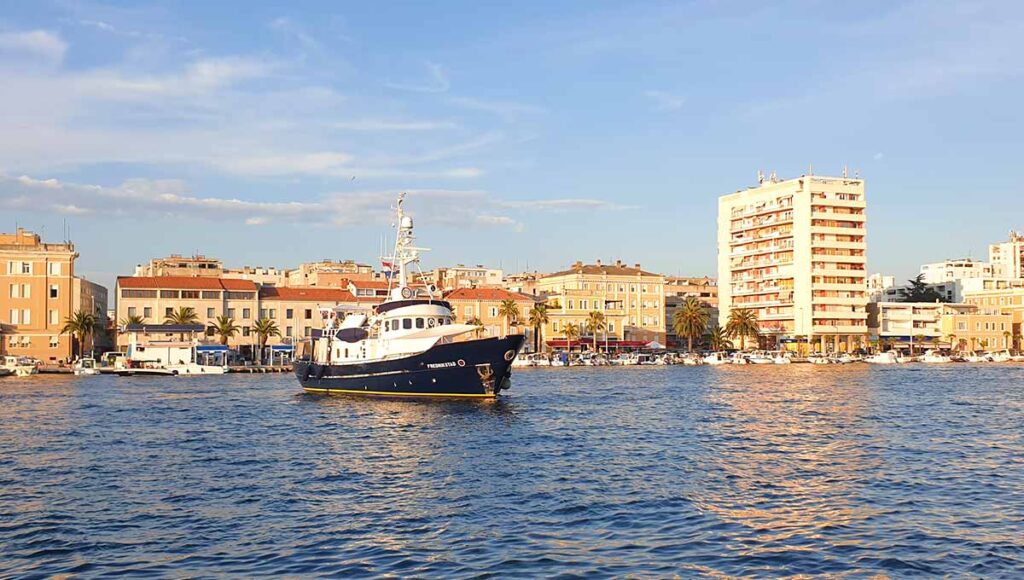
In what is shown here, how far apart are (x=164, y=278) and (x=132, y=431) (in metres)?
95.5

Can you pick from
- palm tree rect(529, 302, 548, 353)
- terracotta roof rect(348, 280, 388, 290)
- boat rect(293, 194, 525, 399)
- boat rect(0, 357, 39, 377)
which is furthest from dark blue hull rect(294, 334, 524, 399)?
palm tree rect(529, 302, 548, 353)

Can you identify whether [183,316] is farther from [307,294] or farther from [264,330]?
[307,294]

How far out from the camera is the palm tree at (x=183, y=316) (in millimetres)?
131875

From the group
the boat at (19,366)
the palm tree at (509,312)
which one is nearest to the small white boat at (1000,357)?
the palm tree at (509,312)

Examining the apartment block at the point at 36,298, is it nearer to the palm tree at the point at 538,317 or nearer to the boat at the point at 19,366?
the boat at the point at 19,366

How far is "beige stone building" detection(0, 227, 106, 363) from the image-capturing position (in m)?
121

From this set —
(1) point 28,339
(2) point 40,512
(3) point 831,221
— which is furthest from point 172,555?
(3) point 831,221

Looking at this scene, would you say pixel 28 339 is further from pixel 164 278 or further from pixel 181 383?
pixel 181 383

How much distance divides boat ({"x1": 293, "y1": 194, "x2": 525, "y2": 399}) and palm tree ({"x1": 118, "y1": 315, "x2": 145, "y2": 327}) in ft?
217

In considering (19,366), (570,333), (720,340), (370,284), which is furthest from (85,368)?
(720,340)

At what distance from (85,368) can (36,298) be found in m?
15.5

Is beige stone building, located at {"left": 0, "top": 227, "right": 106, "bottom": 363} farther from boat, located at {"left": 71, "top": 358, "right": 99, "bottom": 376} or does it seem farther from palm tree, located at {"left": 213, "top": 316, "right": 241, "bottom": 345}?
palm tree, located at {"left": 213, "top": 316, "right": 241, "bottom": 345}

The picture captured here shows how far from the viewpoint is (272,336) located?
140 metres

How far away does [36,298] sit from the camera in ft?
401
